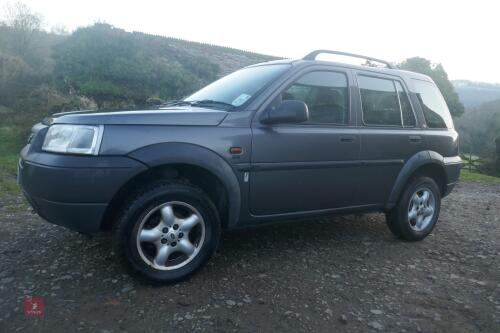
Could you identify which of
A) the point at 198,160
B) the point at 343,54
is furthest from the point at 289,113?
the point at 343,54

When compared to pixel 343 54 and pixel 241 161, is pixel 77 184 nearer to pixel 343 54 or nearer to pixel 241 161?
pixel 241 161

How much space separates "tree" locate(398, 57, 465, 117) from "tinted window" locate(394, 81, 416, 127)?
31660mm

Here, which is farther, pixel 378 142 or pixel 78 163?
pixel 378 142

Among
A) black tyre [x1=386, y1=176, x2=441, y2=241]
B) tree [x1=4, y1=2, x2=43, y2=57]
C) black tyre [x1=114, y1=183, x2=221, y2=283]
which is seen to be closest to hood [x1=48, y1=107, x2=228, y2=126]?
black tyre [x1=114, y1=183, x2=221, y2=283]

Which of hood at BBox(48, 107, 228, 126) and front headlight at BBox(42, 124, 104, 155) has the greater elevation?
hood at BBox(48, 107, 228, 126)

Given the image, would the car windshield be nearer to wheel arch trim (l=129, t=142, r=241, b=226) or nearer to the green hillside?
wheel arch trim (l=129, t=142, r=241, b=226)

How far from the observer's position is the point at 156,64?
15.5 metres

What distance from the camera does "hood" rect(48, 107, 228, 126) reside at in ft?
8.82

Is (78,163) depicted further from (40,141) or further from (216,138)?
(216,138)

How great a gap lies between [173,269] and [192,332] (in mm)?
631

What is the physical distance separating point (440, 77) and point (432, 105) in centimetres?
3411

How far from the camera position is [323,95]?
362 cm

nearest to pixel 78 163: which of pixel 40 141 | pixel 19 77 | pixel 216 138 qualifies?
pixel 40 141

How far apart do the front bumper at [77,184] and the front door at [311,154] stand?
1.02m
